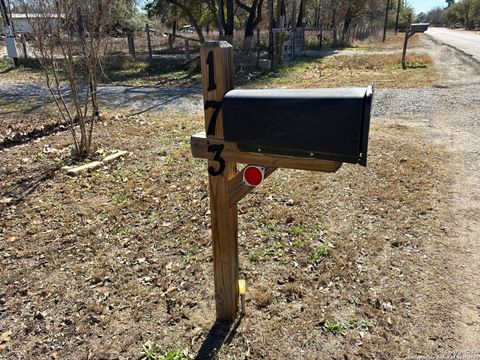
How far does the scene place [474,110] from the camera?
26.3 feet

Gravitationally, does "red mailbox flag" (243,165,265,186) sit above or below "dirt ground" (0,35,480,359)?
above

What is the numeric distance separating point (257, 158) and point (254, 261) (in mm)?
1554

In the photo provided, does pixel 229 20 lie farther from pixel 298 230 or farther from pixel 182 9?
pixel 298 230

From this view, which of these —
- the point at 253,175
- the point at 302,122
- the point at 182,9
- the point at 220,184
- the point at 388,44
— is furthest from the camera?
the point at 388,44

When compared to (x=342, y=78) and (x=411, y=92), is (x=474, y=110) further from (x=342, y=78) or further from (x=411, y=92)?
(x=342, y=78)

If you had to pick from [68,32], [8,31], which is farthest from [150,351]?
[8,31]

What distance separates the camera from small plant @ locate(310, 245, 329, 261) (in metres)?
3.17

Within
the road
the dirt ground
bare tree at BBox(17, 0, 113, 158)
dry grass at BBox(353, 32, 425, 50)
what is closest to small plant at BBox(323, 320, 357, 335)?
the dirt ground

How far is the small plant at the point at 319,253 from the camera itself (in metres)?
3.17

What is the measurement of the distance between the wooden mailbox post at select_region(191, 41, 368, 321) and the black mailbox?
0.05m

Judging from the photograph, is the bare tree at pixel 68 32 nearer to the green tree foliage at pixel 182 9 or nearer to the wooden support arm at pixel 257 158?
the wooden support arm at pixel 257 158

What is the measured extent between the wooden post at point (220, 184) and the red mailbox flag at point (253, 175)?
0.38ft

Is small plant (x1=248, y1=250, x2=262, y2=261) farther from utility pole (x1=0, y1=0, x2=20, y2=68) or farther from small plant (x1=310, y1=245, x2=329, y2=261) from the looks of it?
utility pole (x1=0, y1=0, x2=20, y2=68)

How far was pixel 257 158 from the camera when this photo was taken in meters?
1.84
